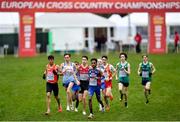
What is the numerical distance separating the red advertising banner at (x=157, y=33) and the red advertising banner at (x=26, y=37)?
979cm

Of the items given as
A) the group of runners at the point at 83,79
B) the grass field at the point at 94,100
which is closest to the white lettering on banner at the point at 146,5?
the grass field at the point at 94,100

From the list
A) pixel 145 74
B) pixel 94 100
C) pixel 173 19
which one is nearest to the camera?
pixel 145 74

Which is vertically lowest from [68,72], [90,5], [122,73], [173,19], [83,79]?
[83,79]

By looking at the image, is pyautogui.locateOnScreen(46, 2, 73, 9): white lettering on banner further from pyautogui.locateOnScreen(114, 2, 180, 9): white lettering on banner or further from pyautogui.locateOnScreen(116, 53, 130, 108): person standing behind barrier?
pyautogui.locateOnScreen(116, 53, 130, 108): person standing behind barrier

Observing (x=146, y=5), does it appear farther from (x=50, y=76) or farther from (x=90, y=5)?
(x=50, y=76)

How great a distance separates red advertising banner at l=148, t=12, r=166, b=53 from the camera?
48.9m

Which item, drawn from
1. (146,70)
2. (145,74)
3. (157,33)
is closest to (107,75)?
(146,70)

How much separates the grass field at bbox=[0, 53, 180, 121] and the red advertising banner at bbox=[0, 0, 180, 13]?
1236 centimetres

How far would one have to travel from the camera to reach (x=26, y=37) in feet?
155

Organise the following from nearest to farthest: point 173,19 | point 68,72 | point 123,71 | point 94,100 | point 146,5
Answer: point 68,72
point 123,71
point 94,100
point 146,5
point 173,19

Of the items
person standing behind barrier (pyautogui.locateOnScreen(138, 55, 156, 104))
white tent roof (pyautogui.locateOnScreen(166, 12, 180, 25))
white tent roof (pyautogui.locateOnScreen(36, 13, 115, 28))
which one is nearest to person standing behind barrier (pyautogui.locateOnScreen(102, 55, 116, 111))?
person standing behind barrier (pyautogui.locateOnScreen(138, 55, 156, 104))

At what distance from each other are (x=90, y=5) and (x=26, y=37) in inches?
228

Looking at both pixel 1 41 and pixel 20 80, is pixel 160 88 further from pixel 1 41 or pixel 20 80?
pixel 1 41

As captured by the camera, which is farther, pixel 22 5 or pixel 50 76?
pixel 22 5
